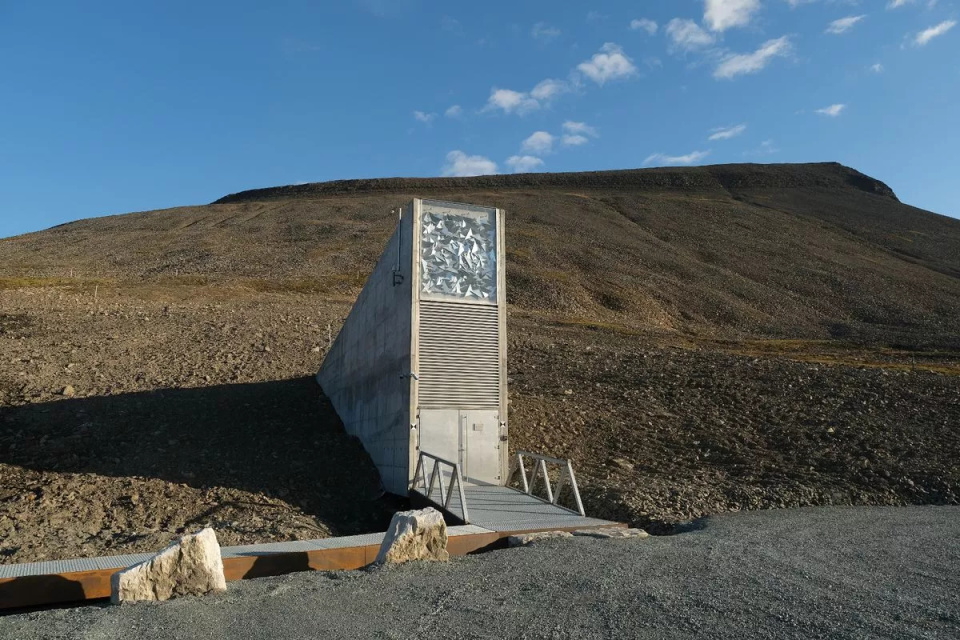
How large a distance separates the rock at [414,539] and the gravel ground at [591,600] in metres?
0.23

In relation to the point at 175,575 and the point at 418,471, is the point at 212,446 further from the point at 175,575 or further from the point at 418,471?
the point at 175,575

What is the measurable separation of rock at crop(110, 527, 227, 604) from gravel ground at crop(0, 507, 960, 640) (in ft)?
0.56

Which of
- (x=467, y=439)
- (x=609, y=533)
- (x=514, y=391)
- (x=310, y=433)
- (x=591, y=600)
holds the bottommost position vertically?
(x=609, y=533)

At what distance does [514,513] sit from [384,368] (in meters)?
4.94

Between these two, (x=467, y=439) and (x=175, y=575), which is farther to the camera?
(x=467, y=439)

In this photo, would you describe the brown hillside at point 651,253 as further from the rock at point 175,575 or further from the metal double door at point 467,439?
the rock at point 175,575

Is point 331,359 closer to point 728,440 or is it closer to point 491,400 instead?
point 491,400

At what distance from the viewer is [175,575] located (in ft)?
20.3

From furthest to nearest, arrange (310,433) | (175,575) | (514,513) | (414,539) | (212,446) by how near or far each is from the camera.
Answer: 1. (310,433)
2. (212,446)
3. (514,513)
4. (414,539)
5. (175,575)

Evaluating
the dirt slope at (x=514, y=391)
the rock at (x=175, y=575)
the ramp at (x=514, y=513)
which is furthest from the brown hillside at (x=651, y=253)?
the rock at (x=175, y=575)

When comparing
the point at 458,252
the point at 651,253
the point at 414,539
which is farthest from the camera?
the point at 651,253

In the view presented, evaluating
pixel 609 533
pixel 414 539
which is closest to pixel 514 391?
pixel 609 533

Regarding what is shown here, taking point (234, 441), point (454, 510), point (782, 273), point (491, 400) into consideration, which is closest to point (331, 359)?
point (234, 441)

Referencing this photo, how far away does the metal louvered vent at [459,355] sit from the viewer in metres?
13.0
